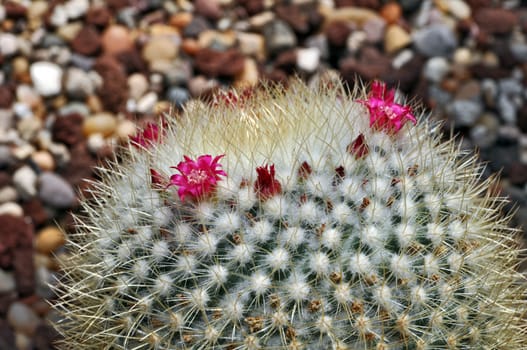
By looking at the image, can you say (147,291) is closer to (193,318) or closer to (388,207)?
(193,318)

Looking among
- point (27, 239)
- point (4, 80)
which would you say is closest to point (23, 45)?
point (4, 80)

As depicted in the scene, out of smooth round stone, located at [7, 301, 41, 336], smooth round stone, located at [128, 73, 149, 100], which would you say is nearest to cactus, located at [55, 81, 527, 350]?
smooth round stone, located at [7, 301, 41, 336]

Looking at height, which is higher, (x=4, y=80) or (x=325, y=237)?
(x=325, y=237)

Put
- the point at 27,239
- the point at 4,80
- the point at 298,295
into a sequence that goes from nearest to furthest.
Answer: the point at 298,295
the point at 27,239
the point at 4,80

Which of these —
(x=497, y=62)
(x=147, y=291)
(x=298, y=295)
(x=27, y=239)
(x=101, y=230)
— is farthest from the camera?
(x=497, y=62)

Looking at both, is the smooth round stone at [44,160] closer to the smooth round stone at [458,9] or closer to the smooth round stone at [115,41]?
the smooth round stone at [115,41]

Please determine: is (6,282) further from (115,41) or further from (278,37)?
(278,37)

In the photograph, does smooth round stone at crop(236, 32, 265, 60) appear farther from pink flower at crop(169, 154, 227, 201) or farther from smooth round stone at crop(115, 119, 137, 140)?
pink flower at crop(169, 154, 227, 201)
